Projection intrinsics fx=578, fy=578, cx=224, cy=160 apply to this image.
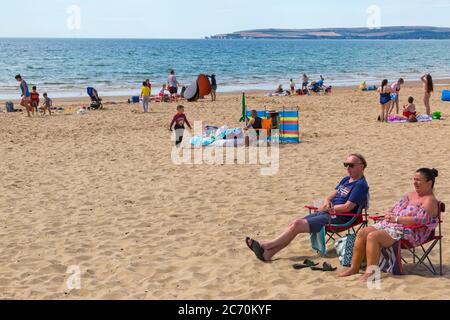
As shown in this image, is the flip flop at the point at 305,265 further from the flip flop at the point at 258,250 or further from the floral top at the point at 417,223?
the floral top at the point at 417,223

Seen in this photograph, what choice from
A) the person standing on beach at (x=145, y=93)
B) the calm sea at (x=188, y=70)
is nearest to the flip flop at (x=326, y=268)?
the person standing on beach at (x=145, y=93)

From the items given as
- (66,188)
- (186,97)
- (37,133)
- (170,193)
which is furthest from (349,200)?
(186,97)

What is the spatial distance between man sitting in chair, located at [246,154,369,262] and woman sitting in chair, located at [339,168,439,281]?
2.04ft

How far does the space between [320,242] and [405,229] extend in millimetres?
1084

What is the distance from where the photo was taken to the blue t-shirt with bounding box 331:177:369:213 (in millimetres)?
6492

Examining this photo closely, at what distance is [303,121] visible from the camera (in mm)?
18453

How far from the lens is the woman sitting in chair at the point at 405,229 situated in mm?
Result: 5715

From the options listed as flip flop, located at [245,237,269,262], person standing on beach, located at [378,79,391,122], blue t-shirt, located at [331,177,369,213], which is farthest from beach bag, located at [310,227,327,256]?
→ person standing on beach, located at [378,79,391,122]

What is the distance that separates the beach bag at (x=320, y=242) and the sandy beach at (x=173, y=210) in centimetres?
18

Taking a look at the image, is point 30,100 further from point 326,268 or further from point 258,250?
point 326,268

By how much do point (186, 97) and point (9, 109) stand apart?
7.93m

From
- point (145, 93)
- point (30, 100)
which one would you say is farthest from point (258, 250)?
point (30, 100)

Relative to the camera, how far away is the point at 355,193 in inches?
256

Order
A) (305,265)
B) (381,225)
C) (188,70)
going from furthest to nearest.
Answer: (188,70) < (305,265) < (381,225)
